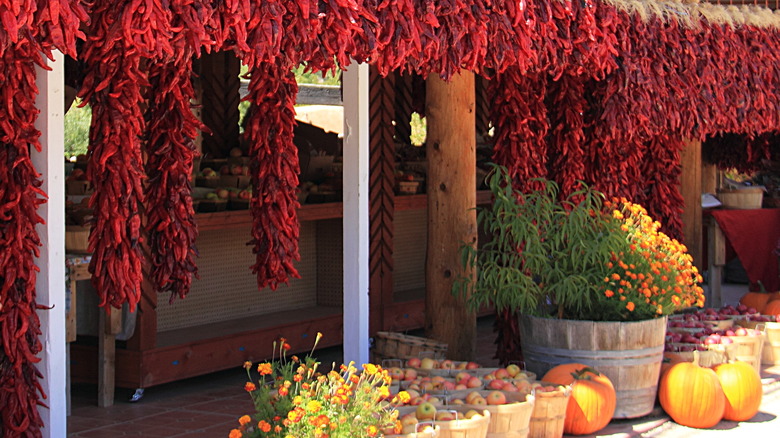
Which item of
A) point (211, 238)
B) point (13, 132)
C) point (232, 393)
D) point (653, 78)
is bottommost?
point (232, 393)

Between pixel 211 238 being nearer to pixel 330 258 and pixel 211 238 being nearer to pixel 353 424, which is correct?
pixel 330 258

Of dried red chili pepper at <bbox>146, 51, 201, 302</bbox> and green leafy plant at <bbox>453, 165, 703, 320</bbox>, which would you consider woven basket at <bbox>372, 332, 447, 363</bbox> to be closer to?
green leafy plant at <bbox>453, 165, 703, 320</bbox>

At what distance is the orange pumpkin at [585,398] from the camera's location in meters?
5.27

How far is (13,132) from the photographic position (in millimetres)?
3766

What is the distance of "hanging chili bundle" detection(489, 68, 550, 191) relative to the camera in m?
6.41

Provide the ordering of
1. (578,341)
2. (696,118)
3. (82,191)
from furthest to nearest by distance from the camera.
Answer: (696,118)
(82,191)
(578,341)

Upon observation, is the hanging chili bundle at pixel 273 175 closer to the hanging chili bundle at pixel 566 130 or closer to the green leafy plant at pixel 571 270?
the green leafy plant at pixel 571 270

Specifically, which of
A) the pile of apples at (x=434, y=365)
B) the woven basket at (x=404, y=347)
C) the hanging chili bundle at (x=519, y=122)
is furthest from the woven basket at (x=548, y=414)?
the hanging chili bundle at (x=519, y=122)

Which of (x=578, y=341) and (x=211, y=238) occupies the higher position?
(x=211, y=238)

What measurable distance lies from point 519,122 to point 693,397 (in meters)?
1.98

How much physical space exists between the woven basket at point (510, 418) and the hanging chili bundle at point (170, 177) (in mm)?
1557

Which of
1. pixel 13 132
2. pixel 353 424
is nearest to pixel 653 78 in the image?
pixel 353 424

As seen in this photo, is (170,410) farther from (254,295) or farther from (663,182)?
(663,182)

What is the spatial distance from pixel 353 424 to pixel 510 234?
2.49 m
